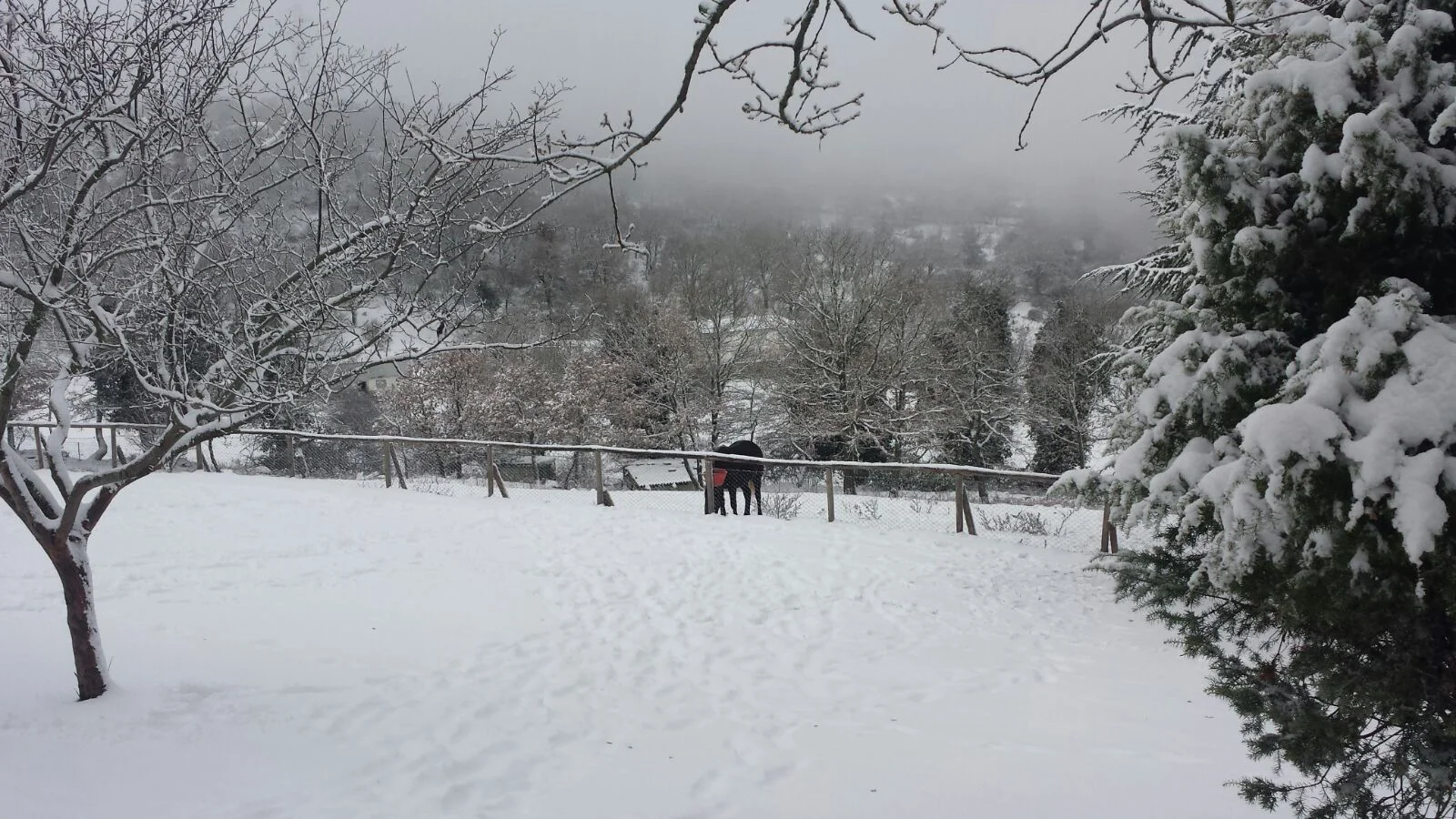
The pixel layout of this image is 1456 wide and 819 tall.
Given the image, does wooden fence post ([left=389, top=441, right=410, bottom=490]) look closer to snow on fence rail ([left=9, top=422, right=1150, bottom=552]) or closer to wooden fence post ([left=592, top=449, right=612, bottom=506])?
snow on fence rail ([left=9, top=422, right=1150, bottom=552])

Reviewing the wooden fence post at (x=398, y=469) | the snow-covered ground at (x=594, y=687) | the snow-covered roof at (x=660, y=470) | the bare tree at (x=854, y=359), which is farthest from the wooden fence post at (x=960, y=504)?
the snow-covered roof at (x=660, y=470)

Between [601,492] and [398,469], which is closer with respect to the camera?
[601,492]

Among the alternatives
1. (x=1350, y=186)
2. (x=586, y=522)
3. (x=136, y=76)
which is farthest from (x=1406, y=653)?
(x=586, y=522)

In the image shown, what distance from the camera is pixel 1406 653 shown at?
2.00m

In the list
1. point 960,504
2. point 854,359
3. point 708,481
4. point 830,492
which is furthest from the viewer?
point 854,359

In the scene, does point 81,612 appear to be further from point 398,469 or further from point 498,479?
point 398,469

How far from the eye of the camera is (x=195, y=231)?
3898mm

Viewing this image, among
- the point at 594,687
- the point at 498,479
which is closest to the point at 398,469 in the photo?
the point at 498,479

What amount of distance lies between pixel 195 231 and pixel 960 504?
8.32 metres

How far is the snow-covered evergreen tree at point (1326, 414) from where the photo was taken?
184cm

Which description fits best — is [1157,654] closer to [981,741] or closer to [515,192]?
[981,741]

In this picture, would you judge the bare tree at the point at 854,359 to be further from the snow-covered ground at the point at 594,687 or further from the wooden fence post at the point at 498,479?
the snow-covered ground at the point at 594,687

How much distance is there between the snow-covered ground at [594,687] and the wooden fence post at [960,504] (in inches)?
35.2

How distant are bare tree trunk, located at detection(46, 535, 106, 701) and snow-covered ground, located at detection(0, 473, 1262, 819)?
154 mm
